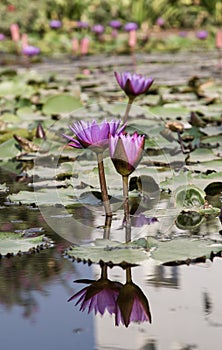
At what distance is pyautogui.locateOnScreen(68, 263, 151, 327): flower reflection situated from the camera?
133 cm

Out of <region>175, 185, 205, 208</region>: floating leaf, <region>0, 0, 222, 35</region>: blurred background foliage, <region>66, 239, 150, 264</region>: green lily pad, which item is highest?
<region>0, 0, 222, 35</region>: blurred background foliage

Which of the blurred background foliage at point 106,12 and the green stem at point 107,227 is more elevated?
the blurred background foliage at point 106,12

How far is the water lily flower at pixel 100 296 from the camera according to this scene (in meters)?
1.37

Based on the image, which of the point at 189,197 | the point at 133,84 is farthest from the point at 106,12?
the point at 189,197

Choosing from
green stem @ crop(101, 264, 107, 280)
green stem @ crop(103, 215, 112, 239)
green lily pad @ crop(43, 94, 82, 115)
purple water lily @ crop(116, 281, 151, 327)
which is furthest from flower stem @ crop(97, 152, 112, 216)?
green lily pad @ crop(43, 94, 82, 115)

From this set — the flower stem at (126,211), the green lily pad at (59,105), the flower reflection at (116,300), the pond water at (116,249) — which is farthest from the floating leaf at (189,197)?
the green lily pad at (59,105)

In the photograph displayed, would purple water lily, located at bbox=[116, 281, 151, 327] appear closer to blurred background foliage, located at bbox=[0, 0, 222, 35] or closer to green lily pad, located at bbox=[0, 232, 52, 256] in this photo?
green lily pad, located at bbox=[0, 232, 52, 256]

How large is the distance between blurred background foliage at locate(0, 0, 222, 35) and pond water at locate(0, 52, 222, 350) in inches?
323

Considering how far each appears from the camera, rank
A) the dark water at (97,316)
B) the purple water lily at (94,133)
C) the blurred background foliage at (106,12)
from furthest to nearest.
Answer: the blurred background foliage at (106,12) < the purple water lily at (94,133) < the dark water at (97,316)

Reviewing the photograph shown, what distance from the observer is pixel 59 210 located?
2.11m

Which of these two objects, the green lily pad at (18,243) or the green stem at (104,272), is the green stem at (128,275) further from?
the green lily pad at (18,243)

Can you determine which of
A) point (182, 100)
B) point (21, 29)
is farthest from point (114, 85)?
point (21, 29)

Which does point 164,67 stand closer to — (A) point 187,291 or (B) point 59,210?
(B) point 59,210

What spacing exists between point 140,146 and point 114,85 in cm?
419
